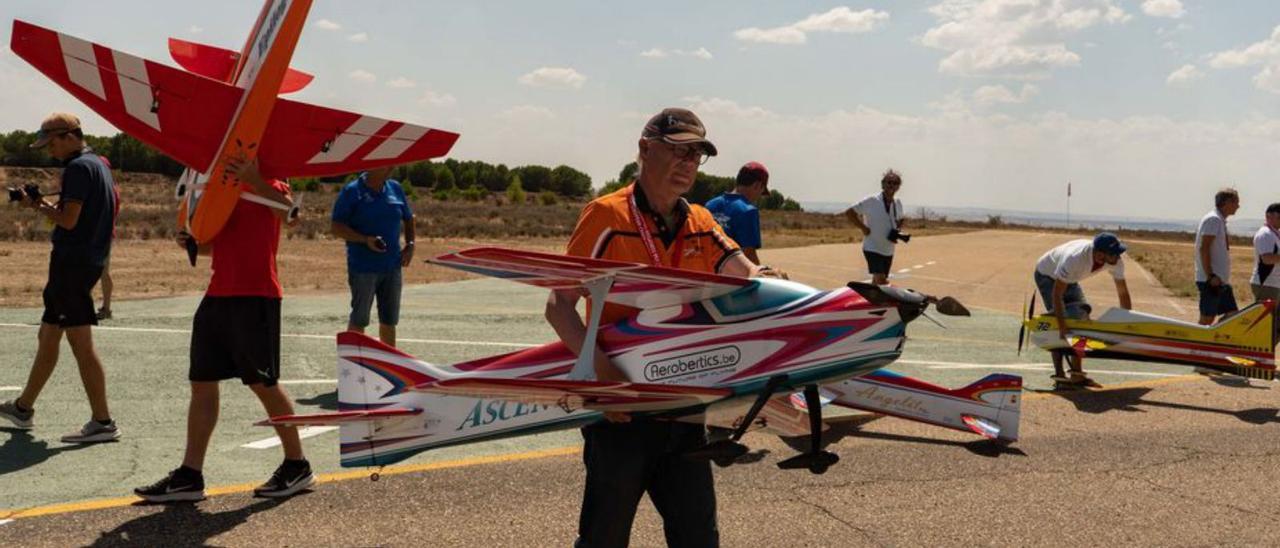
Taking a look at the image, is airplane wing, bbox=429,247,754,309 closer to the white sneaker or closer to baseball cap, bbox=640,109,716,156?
baseball cap, bbox=640,109,716,156

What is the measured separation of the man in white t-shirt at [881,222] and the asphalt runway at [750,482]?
3.16m

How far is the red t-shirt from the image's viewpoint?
16.2 feet

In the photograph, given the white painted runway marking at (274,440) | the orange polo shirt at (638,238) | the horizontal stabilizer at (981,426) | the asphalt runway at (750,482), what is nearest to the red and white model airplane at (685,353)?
the orange polo shirt at (638,238)

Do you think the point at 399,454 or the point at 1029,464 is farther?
the point at 1029,464

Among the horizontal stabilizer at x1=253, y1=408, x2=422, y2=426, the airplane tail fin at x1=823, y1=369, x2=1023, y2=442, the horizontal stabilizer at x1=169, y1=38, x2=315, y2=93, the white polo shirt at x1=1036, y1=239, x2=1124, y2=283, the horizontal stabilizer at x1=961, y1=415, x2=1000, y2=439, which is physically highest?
the horizontal stabilizer at x1=169, y1=38, x2=315, y2=93

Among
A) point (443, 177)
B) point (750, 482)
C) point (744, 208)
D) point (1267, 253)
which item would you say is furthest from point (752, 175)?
point (443, 177)

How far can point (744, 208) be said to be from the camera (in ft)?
27.7

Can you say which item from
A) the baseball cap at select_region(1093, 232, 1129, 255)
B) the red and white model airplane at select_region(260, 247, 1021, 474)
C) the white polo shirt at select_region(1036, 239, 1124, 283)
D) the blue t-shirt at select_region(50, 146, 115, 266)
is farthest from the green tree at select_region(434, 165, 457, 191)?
the red and white model airplane at select_region(260, 247, 1021, 474)

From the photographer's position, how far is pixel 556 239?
132 feet

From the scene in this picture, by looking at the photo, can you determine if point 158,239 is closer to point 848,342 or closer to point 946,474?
point 946,474

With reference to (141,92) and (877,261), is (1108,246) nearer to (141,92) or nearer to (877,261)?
(877,261)

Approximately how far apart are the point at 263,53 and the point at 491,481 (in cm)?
263

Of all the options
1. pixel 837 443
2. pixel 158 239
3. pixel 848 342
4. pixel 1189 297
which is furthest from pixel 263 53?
pixel 158 239

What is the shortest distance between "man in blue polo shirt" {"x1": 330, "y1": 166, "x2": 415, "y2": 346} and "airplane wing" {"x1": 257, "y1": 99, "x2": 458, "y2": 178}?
298cm
